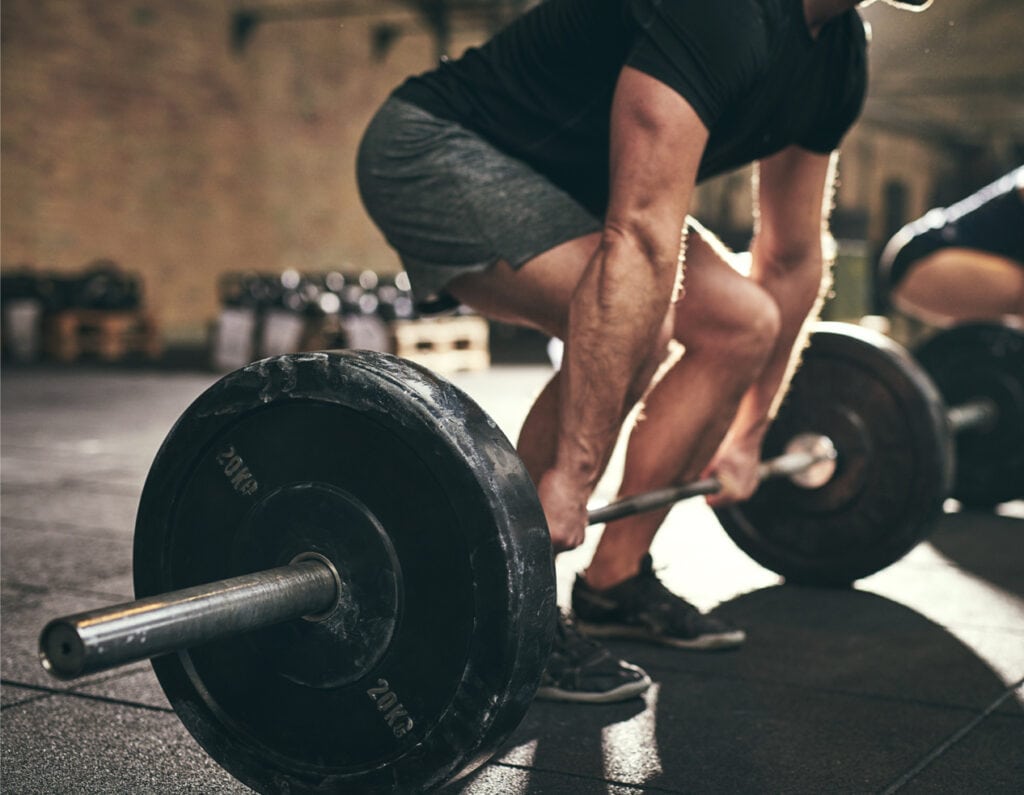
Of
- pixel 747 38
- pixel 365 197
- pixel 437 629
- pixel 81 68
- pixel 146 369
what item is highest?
pixel 81 68

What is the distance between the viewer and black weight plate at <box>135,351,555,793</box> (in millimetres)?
937

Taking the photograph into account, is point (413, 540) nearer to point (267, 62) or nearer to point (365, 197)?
point (365, 197)

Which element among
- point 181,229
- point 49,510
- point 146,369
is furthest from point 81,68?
point 49,510

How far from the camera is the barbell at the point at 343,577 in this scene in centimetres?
93

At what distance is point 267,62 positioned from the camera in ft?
33.3

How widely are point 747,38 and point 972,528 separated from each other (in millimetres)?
1628

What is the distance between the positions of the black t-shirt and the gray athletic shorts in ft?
0.15

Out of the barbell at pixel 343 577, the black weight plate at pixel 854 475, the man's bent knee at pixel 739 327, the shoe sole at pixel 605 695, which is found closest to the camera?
the barbell at pixel 343 577

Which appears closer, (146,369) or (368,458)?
(368,458)

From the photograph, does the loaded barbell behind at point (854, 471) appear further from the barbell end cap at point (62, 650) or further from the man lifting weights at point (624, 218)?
the barbell end cap at point (62, 650)

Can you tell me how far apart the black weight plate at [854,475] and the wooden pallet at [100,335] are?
6315mm

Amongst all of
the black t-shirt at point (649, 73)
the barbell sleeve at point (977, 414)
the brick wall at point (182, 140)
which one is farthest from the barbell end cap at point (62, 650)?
the brick wall at point (182, 140)

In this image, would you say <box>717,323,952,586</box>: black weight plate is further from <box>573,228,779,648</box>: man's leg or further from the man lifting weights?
<box>573,228,779,648</box>: man's leg

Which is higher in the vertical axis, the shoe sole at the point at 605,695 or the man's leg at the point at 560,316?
the man's leg at the point at 560,316
